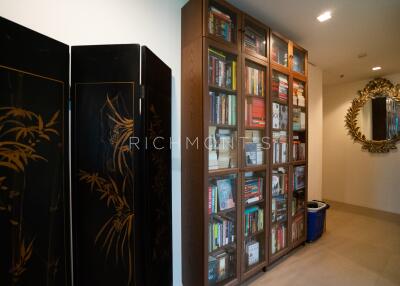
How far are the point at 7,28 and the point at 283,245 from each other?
270cm

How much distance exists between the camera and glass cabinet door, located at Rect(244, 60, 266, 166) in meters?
1.78

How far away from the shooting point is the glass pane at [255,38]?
1771 mm

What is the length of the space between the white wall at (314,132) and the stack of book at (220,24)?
2048 millimetres

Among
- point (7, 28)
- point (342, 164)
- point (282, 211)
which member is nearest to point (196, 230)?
point (282, 211)

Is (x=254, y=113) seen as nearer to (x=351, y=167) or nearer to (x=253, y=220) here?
(x=253, y=220)

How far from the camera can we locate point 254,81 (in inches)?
72.4

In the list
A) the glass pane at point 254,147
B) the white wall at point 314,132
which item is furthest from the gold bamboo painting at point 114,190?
the white wall at point 314,132

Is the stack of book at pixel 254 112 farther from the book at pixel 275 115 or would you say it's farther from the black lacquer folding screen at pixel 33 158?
the black lacquer folding screen at pixel 33 158

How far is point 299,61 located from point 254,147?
4.42 feet

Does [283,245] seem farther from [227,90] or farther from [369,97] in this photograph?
[369,97]

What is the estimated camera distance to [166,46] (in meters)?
1.58

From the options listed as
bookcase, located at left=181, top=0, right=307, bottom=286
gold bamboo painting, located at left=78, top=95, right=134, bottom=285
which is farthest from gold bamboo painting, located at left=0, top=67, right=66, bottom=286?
bookcase, located at left=181, top=0, right=307, bottom=286

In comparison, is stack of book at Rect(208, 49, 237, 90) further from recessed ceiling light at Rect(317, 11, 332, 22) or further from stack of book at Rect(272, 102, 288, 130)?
recessed ceiling light at Rect(317, 11, 332, 22)

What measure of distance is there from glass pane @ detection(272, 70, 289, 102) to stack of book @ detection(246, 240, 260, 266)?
1.47 metres
